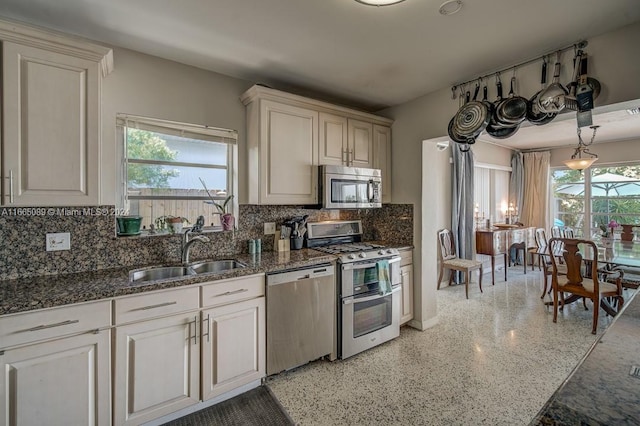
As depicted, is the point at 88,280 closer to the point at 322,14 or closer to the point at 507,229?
the point at 322,14

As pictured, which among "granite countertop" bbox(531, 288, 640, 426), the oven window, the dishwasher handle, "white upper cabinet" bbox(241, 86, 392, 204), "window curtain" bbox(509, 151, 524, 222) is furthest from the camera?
"window curtain" bbox(509, 151, 524, 222)

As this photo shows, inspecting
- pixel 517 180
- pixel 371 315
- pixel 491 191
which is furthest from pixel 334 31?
pixel 517 180

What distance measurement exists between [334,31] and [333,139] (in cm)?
109

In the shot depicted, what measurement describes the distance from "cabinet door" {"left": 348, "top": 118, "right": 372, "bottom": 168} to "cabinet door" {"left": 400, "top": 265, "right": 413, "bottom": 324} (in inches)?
48.4

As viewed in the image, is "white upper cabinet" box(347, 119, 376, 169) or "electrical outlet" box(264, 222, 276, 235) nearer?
"electrical outlet" box(264, 222, 276, 235)

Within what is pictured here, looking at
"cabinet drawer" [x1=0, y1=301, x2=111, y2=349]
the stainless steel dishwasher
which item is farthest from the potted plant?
"cabinet drawer" [x1=0, y1=301, x2=111, y2=349]

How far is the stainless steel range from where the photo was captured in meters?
2.56

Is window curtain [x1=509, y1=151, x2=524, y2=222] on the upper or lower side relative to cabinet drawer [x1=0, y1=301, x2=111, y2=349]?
upper

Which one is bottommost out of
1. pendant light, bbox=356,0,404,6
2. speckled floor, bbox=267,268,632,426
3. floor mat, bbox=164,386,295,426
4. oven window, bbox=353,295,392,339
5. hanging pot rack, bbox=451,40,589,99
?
floor mat, bbox=164,386,295,426

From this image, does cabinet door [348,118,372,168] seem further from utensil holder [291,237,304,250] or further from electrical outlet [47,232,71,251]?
electrical outlet [47,232,71,251]

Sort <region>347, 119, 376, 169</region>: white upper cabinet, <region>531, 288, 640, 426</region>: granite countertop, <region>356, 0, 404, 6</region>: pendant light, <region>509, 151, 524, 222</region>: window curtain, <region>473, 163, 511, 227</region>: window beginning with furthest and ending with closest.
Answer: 1. <region>509, 151, 524, 222</region>: window curtain
2. <region>473, 163, 511, 227</region>: window
3. <region>347, 119, 376, 169</region>: white upper cabinet
4. <region>356, 0, 404, 6</region>: pendant light
5. <region>531, 288, 640, 426</region>: granite countertop

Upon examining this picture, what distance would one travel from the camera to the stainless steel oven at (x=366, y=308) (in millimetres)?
2559

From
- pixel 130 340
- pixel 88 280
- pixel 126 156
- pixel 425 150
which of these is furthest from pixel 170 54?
pixel 425 150

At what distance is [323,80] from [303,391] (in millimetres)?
2678
